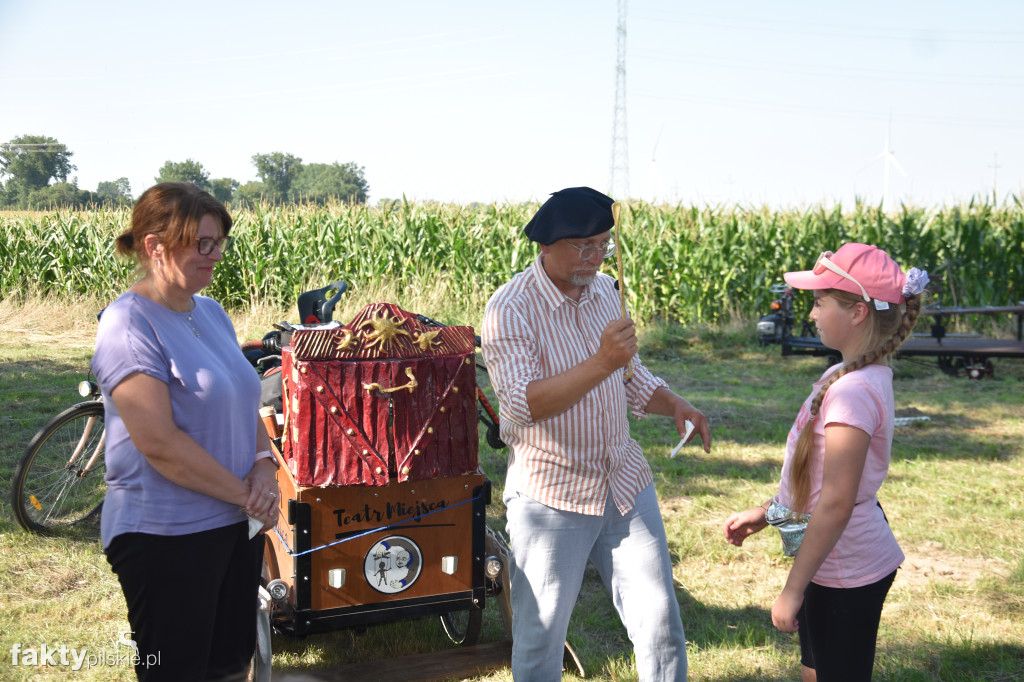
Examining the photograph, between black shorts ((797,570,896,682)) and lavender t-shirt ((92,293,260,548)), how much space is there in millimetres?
1724

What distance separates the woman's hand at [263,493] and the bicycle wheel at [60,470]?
9.19 feet

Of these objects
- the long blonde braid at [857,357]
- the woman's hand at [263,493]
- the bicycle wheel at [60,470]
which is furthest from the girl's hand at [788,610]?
the bicycle wheel at [60,470]

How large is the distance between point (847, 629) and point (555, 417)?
99cm

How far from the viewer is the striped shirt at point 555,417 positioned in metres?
2.42

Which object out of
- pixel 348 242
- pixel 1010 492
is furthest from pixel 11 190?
pixel 1010 492

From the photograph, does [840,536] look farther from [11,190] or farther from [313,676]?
[11,190]

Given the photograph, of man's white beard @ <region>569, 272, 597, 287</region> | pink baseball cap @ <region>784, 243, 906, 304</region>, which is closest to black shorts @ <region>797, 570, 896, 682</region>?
pink baseball cap @ <region>784, 243, 906, 304</region>

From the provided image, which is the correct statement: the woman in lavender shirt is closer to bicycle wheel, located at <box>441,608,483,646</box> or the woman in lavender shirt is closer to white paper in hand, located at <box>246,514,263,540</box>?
white paper in hand, located at <box>246,514,263,540</box>

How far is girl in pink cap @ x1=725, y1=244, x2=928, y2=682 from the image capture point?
211cm

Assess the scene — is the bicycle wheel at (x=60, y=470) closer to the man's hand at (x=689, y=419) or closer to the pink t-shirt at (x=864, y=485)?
the man's hand at (x=689, y=419)

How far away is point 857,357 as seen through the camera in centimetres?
221

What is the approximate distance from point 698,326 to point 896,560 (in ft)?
34.3

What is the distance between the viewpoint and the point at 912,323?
2.23 meters

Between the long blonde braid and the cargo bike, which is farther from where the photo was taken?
the cargo bike
